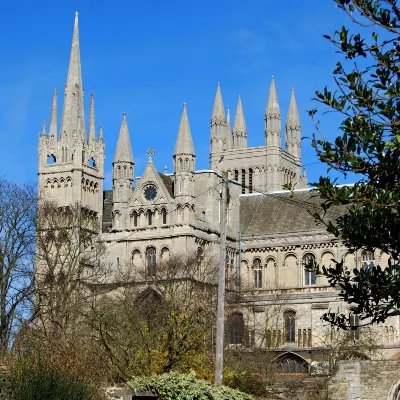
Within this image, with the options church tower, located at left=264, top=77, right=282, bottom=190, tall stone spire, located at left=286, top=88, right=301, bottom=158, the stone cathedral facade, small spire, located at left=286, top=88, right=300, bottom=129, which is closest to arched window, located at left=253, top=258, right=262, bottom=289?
the stone cathedral facade

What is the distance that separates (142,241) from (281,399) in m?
35.8

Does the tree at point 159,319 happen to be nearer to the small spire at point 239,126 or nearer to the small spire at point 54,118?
the small spire at point 54,118

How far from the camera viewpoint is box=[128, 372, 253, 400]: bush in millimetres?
28562

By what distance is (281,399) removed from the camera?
1745 inches

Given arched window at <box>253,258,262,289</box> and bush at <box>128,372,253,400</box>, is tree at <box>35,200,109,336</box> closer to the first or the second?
arched window at <box>253,258,262,289</box>

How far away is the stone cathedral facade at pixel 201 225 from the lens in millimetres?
76062

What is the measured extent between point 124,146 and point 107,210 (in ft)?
23.1

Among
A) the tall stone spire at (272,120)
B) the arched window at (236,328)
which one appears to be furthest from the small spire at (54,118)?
the tall stone spire at (272,120)

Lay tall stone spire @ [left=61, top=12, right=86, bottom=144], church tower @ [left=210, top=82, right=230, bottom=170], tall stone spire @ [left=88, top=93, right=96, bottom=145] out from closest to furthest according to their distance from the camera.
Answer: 1. tall stone spire @ [left=61, top=12, right=86, bottom=144]
2. tall stone spire @ [left=88, top=93, right=96, bottom=145]
3. church tower @ [left=210, top=82, right=230, bottom=170]

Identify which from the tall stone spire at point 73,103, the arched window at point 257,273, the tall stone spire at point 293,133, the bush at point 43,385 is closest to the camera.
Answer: the bush at point 43,385

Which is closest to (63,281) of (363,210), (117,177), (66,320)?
(66,320)

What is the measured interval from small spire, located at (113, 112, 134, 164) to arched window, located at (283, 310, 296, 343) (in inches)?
674

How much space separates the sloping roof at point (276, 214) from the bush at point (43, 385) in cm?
5518

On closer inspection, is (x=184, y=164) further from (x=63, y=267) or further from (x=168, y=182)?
(x=63, y=267)
